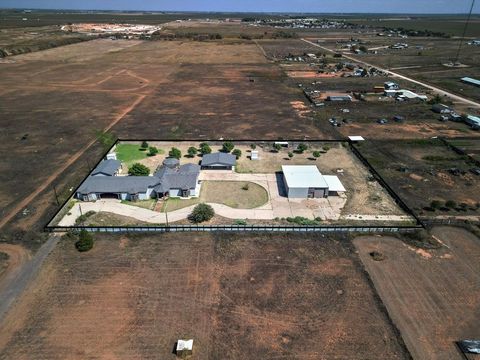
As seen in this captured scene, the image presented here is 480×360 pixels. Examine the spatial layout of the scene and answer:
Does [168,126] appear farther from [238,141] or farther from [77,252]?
[77,252]

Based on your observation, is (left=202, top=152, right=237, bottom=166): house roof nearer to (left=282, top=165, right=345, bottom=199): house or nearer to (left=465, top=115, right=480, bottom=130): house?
(left=282, top=165, right=345, bottom=199): house

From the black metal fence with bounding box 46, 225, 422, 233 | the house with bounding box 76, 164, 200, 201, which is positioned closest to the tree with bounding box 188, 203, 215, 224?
the black metal fence with bounding box 46, 225, 422, 233

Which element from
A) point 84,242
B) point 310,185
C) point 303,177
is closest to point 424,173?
point 303,177

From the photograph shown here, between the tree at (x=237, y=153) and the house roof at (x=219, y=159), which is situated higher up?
the house roof at (x=219, y=159)

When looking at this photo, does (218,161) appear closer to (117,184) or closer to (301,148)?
(117,184)

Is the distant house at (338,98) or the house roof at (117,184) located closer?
the house roof at (117,184)

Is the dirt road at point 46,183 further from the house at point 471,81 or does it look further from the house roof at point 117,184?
the house at point 471,81

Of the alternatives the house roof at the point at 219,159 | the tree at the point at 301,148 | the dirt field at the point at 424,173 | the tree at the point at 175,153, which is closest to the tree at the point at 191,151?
the tree at the point at 175,153
